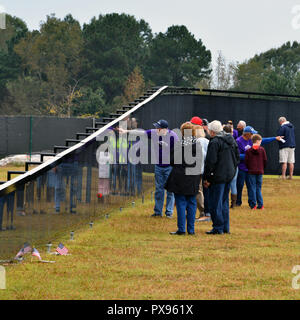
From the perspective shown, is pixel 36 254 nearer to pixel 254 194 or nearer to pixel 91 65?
pixel 254 194

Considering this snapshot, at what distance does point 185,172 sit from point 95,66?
84.5 meters

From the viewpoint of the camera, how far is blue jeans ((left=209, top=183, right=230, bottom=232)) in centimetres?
1277

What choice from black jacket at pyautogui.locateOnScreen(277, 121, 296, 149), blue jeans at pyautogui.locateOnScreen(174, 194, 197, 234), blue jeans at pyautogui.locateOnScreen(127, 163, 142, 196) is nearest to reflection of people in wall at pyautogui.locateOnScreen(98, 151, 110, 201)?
blue jeans at pyautogui.locateOnScreen(127, 163, 142, 196)

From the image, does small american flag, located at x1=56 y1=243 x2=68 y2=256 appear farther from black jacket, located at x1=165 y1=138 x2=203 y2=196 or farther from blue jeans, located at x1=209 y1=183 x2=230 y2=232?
blue jeans, located at x1=209 y1=183 x2=230 y2=232

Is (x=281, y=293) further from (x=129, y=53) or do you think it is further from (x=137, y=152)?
(x=129, y=53)

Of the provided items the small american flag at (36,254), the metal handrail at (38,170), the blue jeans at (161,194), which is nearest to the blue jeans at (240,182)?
the blue jeans at (161,194)

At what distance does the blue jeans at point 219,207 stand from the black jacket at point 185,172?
1.19ft

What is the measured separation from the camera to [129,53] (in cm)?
9950

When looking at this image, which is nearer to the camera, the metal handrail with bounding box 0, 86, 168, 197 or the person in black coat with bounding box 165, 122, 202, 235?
the metal handrail with bounding box 0, 86, 168, 197

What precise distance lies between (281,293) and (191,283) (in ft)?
3.22

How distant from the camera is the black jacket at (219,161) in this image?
12.9 metres

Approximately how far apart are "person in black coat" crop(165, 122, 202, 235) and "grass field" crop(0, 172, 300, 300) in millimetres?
332

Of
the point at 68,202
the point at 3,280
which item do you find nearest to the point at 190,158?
the point at 68,202

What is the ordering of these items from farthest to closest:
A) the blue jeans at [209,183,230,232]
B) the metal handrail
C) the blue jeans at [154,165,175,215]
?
the blue jeans at [154,165,175,215], the blue jeans at [209,183,230,232], the metal handrail
